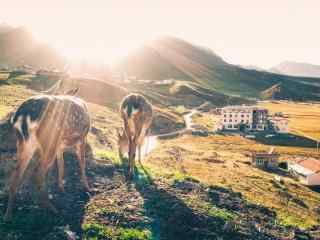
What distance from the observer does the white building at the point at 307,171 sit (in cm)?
6175

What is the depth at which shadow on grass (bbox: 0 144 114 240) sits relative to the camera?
15094 millimetres

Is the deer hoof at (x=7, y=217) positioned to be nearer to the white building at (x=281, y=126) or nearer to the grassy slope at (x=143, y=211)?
the grassy slope at (x=143, y=211)

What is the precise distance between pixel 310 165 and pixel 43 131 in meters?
61.9

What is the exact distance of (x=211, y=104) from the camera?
188m

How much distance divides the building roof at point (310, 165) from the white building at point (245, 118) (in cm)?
6006

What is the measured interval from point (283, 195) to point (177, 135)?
199 ft

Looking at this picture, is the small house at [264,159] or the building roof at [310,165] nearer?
the building roof at [310,165]

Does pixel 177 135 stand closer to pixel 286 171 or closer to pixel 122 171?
pixel 286 171

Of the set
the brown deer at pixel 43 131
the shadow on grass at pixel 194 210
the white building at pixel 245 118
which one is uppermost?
the brown deer at pixel 43 131

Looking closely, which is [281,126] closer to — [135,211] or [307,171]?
[307,171]

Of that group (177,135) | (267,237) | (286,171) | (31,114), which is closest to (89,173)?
(31,114)

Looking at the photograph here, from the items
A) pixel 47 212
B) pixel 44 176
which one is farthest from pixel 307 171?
pixel 44 176

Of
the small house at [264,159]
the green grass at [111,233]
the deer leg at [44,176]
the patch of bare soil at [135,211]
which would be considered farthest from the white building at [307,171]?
the deer leg at [44,176]

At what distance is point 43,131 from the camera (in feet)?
50.1
